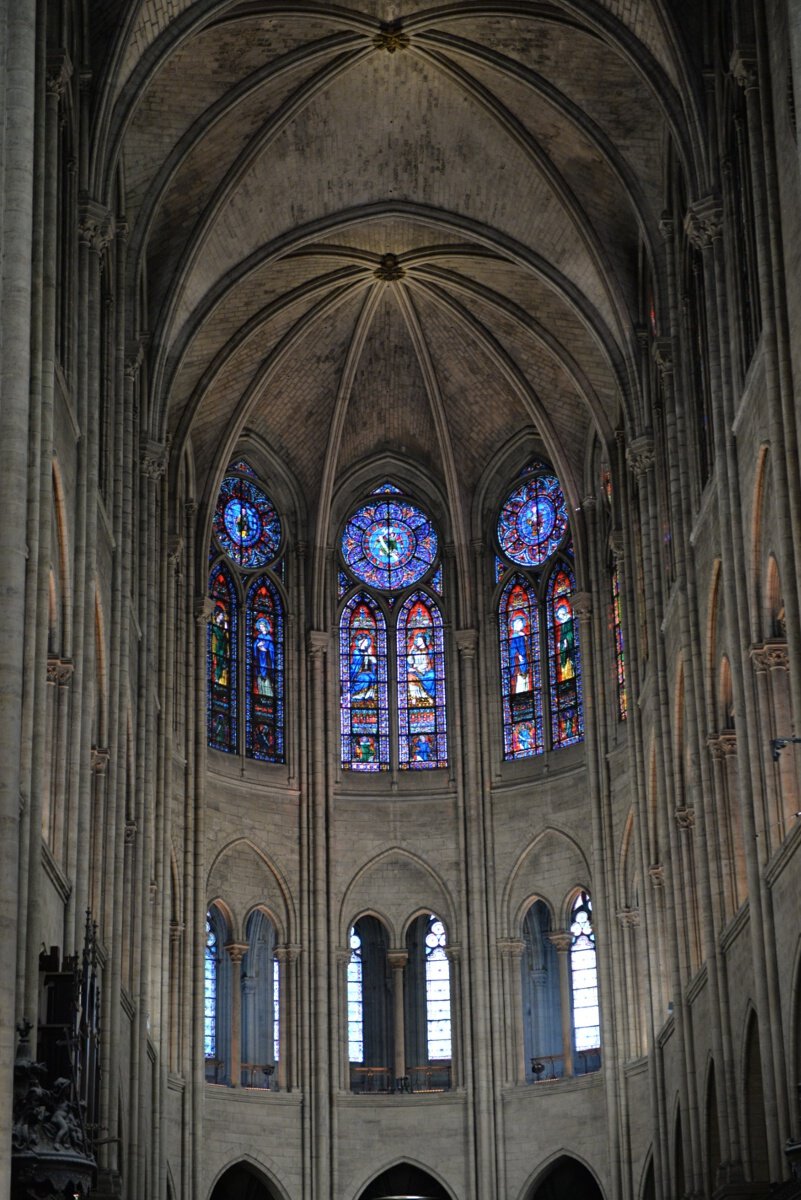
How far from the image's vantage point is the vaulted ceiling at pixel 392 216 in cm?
3481

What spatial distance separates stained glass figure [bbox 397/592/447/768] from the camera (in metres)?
45.3

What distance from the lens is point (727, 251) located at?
2988 centimetres

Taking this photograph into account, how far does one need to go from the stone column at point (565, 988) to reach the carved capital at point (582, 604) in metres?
6.28

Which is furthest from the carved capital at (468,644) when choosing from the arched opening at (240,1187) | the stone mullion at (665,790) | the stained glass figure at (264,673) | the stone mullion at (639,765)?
the arched opening at (240,1187)

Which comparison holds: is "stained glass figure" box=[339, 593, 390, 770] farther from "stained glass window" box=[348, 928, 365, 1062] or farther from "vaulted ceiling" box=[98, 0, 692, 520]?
"stained glass window" box=[348, 928, 365, 1062]

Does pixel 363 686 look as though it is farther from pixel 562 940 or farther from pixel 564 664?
pixel 562 940

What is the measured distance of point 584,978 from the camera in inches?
1667

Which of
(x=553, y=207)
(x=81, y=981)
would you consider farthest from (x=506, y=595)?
(x=81, y=981)

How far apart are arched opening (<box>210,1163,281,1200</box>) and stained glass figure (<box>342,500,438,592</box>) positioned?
41.7 feet

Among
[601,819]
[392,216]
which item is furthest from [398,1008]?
[392,216]

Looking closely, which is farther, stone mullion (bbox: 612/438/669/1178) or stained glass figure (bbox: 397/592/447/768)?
stained glass figure (bbox: 397/592/447/768)

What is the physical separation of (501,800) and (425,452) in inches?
314

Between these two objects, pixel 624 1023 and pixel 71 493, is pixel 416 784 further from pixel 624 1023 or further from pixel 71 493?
pixel 71 493

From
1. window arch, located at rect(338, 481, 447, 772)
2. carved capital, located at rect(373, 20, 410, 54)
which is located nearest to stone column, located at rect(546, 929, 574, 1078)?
window arch, located at rect(338, 481, 447, 772)
